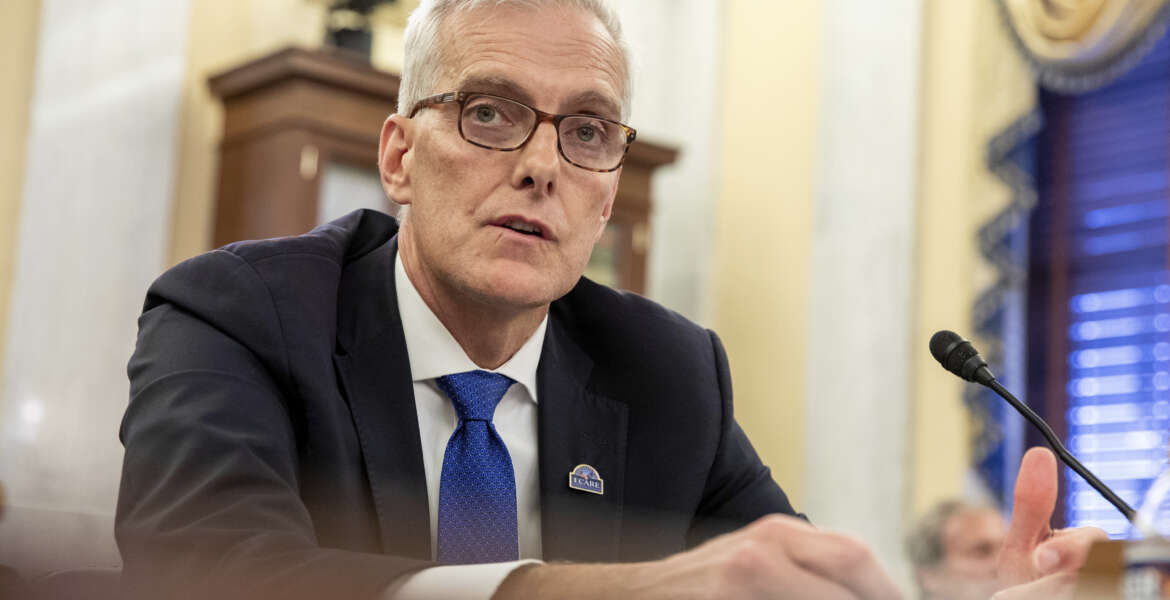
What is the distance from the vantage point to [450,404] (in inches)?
63.5

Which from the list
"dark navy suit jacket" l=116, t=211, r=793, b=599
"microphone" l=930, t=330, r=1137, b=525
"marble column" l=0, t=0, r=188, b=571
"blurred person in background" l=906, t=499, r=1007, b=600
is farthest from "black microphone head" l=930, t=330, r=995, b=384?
"marble column" l=0, t=0, r=188, b=571

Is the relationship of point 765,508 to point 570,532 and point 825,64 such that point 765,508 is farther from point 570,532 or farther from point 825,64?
point 825,64

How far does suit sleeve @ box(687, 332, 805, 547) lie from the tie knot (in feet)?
1.07

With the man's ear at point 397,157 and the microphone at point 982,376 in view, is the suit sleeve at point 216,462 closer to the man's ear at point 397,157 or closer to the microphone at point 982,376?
the man's ear at point 397,157

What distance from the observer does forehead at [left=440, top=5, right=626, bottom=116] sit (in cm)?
155

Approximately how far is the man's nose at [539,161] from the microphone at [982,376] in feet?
1.53

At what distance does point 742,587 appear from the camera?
2.90 feet

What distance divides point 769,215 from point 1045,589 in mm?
4322

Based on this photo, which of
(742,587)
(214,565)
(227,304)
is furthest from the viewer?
(227,304)

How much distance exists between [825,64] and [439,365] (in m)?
4.11

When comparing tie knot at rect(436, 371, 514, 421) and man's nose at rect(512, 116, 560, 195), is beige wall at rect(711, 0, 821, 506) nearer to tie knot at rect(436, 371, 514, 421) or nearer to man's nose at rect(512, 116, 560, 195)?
tie knot at rect(436, 371, 514, 421)

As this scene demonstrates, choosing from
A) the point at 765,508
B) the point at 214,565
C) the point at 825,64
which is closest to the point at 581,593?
the point at 214,565

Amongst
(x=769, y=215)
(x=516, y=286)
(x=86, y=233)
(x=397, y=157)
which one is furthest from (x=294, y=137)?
(x=516, y=286)

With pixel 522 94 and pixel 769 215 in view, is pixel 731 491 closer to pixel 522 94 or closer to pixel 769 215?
pixel 522 94
